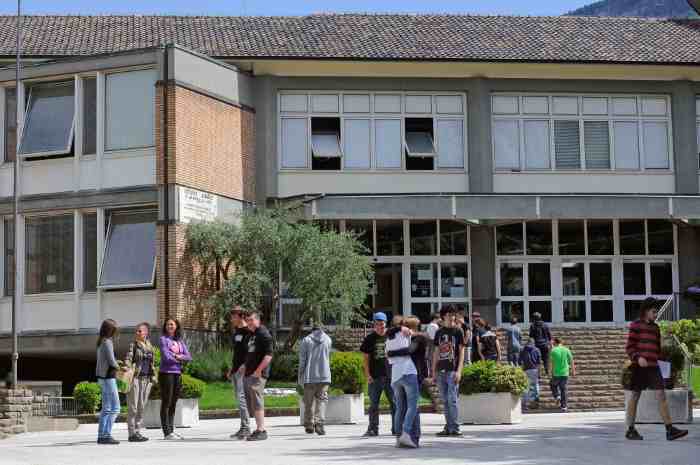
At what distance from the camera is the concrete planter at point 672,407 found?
20.5 metres

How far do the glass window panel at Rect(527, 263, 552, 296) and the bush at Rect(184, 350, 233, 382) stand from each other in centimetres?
1093

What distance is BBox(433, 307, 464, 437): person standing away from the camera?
18047 mm

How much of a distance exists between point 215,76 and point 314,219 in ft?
15.2

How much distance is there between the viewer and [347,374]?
894 inches

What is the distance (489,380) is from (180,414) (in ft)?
19.6

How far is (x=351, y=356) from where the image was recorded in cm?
2325

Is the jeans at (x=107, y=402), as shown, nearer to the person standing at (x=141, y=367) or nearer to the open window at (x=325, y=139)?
the person standing at (x=141, y=367)

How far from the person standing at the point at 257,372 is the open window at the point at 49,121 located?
58.6ft

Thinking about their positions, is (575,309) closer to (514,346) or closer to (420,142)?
(420,142)

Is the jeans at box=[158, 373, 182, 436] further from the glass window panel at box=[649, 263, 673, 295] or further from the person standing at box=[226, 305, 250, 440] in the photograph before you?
the glass window panel at box=[649, 263, 673, 295]

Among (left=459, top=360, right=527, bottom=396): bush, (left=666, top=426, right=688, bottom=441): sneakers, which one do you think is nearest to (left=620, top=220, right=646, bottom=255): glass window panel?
(left=459, top=360, right=527, bottom=396): bush

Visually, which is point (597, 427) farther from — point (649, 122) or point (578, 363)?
point (649, 122)

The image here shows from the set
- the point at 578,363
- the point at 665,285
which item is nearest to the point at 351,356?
the point at 578,363

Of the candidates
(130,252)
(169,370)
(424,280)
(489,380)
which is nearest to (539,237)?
(424,280)
